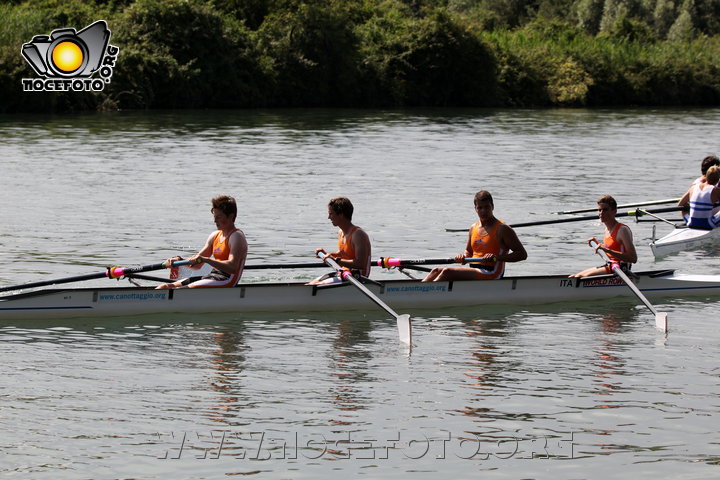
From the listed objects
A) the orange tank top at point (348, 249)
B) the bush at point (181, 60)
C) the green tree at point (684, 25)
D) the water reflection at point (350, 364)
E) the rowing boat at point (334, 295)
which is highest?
the green tree at point (684, 25)

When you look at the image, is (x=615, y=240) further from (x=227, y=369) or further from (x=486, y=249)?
(x=227, y=369)

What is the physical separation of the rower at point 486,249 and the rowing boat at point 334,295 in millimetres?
133

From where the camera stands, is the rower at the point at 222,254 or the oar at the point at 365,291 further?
the rower at the point at 222,254

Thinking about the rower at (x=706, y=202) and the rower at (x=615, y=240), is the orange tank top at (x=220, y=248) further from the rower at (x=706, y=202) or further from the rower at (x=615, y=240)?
the rower at (x=706, y=202)

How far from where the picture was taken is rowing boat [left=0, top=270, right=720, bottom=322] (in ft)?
45.8

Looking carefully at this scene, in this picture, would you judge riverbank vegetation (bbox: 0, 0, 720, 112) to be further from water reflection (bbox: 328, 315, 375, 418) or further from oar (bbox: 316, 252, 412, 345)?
water reflection (bbox: 328, 315, 375, 418)

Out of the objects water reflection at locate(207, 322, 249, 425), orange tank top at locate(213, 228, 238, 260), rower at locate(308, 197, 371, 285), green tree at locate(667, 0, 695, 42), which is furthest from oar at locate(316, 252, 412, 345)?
green tree at locate(667, 0, 695, 42)

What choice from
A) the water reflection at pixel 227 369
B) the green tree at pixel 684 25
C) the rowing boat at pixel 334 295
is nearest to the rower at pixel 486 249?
the rowing boat at pixel 334 295

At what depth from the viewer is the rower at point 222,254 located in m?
13.9

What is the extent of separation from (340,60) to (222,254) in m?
48.0

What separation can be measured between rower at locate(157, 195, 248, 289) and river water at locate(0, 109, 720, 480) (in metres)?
0.48

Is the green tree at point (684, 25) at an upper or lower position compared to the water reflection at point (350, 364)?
upper

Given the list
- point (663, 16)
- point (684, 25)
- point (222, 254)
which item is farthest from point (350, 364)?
point (663, 16)

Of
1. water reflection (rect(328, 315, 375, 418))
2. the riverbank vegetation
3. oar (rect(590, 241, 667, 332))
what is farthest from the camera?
the riverbank vegetation
